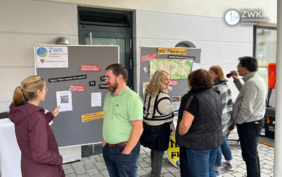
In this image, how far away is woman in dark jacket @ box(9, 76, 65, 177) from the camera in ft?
5.20

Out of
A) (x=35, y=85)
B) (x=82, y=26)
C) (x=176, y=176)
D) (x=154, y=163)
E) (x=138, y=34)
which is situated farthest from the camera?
(x=138, y=34)

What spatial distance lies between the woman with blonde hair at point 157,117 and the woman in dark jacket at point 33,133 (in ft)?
4.36

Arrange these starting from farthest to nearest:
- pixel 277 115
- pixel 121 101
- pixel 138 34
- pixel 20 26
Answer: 1. pixel 138 34
2. pixel 20 26
3. pixel 121 101
4. pixel 277 115

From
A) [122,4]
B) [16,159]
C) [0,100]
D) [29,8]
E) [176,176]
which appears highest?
[122,4]

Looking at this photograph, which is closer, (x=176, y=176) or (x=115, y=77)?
(x=115, y=77)

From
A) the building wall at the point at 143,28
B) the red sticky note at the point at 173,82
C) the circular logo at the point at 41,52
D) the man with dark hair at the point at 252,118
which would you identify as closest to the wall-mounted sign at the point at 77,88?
the circular logo at the point at 41,52

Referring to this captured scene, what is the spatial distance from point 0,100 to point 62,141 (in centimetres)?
119

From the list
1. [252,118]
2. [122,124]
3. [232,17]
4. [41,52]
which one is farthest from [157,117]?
[232,17]

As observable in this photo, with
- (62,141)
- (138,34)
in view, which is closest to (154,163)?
(62,141)

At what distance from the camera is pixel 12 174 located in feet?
8.85

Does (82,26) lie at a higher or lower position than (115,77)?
higher

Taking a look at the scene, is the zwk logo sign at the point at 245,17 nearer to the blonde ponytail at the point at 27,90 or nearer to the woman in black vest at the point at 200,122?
the woman in black vest at the point at 200,122

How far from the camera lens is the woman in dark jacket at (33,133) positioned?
159cm

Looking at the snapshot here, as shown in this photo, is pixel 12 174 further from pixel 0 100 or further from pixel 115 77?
pixel 115 77
